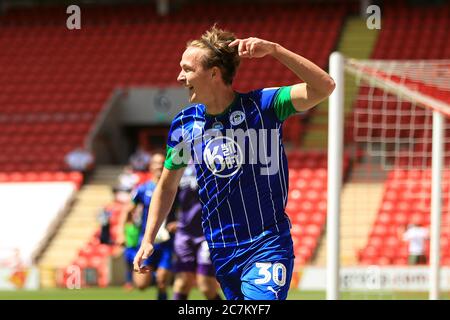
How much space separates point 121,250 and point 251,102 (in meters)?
14.3

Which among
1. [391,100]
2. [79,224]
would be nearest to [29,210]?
[79,224]

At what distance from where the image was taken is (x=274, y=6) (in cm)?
2695

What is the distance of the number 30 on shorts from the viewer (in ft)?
16.0

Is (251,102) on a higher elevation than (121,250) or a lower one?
higher

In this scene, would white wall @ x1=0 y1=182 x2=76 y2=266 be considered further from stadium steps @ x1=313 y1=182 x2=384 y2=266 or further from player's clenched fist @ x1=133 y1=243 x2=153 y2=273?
player's clenched fist @ x1=133 y1=243 x2=153 y2=273

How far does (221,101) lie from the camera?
498 cm

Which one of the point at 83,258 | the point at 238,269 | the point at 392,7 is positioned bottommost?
the point at 83,258

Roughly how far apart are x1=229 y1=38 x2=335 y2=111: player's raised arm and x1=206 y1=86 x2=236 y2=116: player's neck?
304 mm

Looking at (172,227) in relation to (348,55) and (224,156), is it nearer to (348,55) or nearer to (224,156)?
(224,156)

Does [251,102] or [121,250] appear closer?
[251,102]

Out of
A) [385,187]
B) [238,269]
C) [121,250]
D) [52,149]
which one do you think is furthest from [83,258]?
[238,269]

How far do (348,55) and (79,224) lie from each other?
7.92 metres

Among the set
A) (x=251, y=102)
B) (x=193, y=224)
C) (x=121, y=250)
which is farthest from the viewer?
(x=121, y=250)

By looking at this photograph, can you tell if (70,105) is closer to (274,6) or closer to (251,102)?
(274,6)
